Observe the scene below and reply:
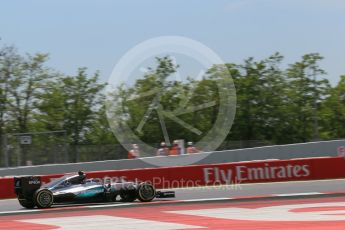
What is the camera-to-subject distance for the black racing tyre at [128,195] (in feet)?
51.2

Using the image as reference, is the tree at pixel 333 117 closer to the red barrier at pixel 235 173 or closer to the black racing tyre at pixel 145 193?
the red barrier at pixel 235 173

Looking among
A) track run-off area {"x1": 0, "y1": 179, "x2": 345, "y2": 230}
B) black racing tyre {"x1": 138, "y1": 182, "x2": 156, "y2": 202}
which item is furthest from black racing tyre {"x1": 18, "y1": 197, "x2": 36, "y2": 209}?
black racing tyre {"x1": 138, "y1": 182, "x2": 156, "y2": 202}

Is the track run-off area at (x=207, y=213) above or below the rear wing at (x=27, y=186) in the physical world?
below

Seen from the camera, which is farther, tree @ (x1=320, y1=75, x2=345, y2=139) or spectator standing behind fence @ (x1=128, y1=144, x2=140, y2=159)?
tree @ (x1=320, y1=75, x2=345, y2=139)

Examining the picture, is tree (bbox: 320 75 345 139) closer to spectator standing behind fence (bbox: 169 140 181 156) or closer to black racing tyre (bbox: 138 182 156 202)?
spectator standing behind fence (bbox: 169 140 181 156)

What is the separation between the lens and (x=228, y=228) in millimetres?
9641

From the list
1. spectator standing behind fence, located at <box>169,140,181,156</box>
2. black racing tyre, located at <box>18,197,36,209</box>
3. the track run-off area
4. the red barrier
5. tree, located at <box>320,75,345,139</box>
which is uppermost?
tree, located at <box>320,75,345,139</box>

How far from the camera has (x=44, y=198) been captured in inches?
590

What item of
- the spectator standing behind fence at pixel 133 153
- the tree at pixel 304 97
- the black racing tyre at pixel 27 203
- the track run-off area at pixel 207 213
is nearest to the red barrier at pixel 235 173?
the track run-off area at pixel 207 213

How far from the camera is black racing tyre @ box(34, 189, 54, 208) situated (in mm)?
14875

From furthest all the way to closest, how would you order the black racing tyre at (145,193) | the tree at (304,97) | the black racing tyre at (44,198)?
the tree at (304,97), the black racing tyre at (145,193), the black racing tyre at (44,198)

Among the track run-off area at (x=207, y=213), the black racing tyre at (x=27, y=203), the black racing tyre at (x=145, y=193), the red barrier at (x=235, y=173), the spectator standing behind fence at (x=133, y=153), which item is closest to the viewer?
the track run-off area at (x=207, y=213)

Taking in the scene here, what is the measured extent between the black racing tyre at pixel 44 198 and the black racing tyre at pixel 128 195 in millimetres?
Result: 1806

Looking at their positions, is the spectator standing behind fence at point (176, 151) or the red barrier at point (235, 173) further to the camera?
the spectator standing behind fence at point (176, 151)
